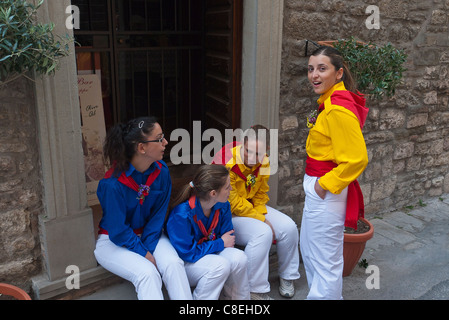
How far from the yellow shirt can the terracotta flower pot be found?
3.03ft

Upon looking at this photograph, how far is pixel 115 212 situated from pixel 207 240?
0.66 metres

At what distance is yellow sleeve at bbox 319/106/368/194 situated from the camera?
2508 mm

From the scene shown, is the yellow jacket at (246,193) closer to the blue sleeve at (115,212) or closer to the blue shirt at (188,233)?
the blue shirt at (188,233)

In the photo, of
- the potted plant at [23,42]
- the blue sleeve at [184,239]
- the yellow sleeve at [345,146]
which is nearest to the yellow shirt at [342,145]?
the yellow sleeve at [345,146]

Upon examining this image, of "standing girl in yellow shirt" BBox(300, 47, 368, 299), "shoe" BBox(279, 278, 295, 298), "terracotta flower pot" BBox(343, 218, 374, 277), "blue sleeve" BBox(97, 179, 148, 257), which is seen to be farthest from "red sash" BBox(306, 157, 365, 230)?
"blue sleeve" BBox(97, 179, 148, 257)

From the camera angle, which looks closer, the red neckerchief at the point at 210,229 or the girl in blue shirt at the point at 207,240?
the girl in blue shirt at the point at 207,240

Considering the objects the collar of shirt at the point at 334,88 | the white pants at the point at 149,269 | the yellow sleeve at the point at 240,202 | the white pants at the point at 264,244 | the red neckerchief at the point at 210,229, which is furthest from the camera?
the yellow sleeve at the point at 240,202

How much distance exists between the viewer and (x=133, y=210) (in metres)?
2.78

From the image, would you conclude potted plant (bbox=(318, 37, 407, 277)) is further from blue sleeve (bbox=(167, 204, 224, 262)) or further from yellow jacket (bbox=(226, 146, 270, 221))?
blue sleeve (bbox=(167, 204, 224, 262))

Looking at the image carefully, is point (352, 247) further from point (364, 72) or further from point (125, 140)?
point (125, 140)

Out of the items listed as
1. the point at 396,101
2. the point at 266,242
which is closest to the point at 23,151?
the point at 266,242

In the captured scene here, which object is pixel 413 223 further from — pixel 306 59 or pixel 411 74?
pixel 306 59

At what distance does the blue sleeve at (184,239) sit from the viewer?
8.96 feet

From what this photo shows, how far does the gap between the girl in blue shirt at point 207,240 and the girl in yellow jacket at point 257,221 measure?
8.3 inches
